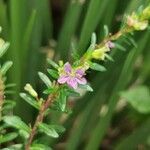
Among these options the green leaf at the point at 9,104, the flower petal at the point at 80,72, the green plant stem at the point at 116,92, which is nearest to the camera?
the flower petal at the point at 80,72

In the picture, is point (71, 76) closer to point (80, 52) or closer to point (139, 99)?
point (80, 52)

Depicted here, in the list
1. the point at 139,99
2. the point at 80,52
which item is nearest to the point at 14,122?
the point at 80,52

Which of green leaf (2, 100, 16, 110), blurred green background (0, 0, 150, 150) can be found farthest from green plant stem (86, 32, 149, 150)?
green leaf (2, 100, 16, 110)

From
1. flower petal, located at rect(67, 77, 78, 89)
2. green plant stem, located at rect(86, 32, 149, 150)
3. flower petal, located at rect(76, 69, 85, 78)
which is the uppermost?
green plant stem, located at rect(86, 32, 149, 150)

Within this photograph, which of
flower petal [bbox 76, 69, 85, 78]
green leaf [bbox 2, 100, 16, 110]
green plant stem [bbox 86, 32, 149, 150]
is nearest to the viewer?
flower petal [bbox 76, 69, 85, 78]

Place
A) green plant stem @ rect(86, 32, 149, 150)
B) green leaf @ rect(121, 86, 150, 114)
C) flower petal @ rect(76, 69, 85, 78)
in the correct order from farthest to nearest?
1. green leaf @ rect(121, 86, 150, 114)
2. green plant stem @ rect(86, 32, 149, 150)
3. flower petal @ rect(76, 69, 85, 78)

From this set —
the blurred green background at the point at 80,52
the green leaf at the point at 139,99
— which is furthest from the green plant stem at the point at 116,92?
the green leaf at the point at 139,99

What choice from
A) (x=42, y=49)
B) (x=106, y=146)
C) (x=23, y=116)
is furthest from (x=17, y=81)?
(x=106, y=146)

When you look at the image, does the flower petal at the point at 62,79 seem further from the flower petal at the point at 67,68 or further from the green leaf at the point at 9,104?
the green leaf at the point at 9,104

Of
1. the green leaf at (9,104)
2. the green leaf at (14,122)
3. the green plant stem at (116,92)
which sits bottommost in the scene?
the green leaf at (14,122)

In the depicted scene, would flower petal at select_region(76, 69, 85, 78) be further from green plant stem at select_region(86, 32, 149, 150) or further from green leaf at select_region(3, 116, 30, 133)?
green plant stem at select_region(86, 32, 149, 150)
